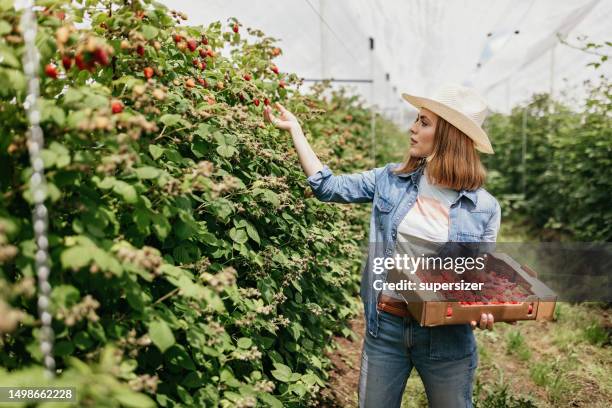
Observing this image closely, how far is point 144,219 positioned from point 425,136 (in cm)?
120

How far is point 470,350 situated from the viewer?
1887 mm

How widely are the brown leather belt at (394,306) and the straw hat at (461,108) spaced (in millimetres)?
706

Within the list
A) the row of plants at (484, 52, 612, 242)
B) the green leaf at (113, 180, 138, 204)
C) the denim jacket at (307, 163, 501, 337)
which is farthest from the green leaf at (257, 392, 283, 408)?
the row of plants at (484, 52, 612, 242)

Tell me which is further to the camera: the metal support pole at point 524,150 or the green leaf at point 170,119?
the metal support pole at point 524,150

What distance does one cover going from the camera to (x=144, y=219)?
1234mm

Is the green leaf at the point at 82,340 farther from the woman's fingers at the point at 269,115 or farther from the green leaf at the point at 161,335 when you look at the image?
the woman's fingers at the point at 269,115

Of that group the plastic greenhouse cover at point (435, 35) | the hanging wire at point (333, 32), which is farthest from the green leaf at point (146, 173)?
the hanging wire at point (333, 32)

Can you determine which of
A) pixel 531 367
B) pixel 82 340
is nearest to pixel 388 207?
pixel 82 340

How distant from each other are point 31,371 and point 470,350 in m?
1.49

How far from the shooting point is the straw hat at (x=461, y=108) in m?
1.93

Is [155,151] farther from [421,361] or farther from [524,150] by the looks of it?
[524,150]

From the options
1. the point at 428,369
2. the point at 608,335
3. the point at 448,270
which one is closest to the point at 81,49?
the point at 448,270

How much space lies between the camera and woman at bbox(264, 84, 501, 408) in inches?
73.1

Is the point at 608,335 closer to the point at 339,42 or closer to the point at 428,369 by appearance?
the point at 428,369
